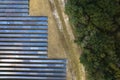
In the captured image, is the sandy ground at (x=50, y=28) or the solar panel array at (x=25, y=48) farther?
the solar panel array at (x=25, y=48)

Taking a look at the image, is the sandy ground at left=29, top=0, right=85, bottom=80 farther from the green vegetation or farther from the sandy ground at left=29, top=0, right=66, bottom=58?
the green vegetation

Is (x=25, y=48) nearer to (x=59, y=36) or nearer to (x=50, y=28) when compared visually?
(x=50, y=28)

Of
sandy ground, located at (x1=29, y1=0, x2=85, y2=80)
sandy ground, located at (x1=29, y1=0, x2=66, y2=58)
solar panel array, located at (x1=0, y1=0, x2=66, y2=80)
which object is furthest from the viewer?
solar panel array, located at (x1=0, y1=0, x2=66, y2=80)

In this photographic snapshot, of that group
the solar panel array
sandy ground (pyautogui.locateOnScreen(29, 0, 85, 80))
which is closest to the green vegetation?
sandy ground (pyautogui.locateOnScreen(29, 0, 85, 80))

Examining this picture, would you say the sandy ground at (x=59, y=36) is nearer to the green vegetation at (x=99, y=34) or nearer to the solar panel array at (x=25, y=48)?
the solar panel array at (x=25, y=48)

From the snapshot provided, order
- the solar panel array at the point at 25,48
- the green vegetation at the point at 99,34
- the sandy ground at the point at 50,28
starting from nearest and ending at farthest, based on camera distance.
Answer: the green vegetation at the point at 99,34, the sandy ground at the point at 50,28, the solar panel array at the point at 25,48

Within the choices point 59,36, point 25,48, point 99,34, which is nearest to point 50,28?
point 59,36

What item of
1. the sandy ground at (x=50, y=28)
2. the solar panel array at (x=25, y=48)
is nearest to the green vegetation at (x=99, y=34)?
the sandy ground at (x=50, y=28)
